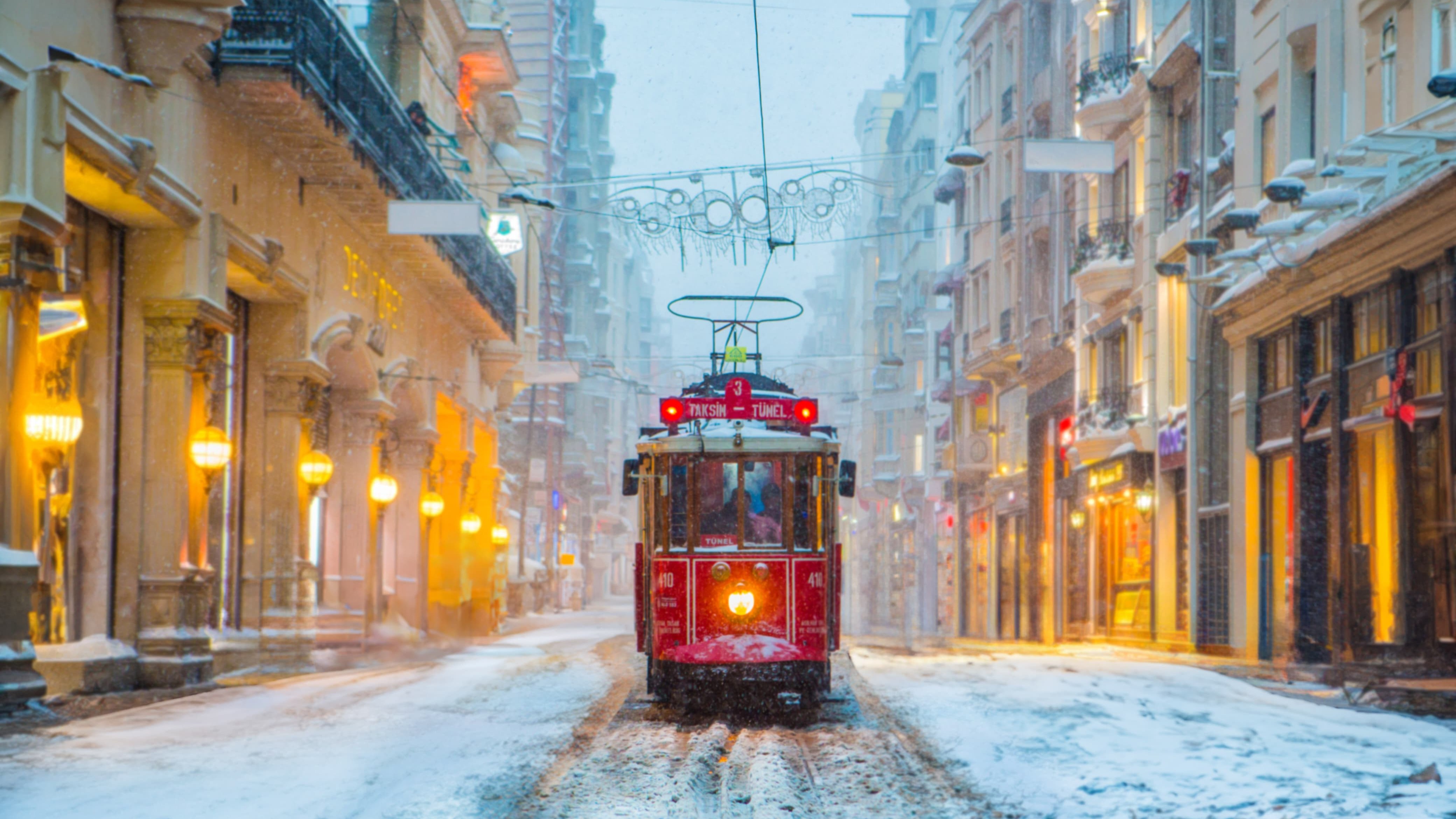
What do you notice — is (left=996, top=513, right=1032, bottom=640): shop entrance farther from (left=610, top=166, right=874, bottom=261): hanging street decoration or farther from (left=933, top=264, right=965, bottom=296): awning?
(left=610, top=166, right=874, bottom=261): hanging street decoration

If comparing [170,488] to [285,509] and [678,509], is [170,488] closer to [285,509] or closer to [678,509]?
[285,509]

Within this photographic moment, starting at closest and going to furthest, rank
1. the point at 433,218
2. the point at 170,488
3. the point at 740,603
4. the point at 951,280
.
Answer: the point at 740,603 → the point at 170,488 → the point at 433,218 → the point at 951,280

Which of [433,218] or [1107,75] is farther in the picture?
[1107,75]

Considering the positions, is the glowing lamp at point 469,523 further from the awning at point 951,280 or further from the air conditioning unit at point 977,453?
the awning at point 951,280

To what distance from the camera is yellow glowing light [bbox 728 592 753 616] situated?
13.5 meters

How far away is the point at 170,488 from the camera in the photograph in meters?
16.1

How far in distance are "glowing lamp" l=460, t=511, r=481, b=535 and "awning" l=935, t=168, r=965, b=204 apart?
742 inches

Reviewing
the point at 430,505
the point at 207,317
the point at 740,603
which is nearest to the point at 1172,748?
the point at 740,603

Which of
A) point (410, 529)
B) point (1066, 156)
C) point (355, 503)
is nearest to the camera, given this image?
point (1066, 156)

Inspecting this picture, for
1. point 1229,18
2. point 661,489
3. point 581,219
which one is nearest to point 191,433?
point 661,489

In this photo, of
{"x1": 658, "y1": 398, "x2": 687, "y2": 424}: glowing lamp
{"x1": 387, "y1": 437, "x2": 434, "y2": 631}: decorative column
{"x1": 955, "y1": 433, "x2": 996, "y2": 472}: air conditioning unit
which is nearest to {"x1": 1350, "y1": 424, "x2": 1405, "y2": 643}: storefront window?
{"x1": 658, "y1": 398, "x2": 687, "y2": 424}: glowing lamp

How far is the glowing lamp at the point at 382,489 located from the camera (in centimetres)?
Answer: 2448

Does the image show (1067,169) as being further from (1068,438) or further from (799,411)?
(1068,438)

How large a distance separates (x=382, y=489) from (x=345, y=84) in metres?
7.74
